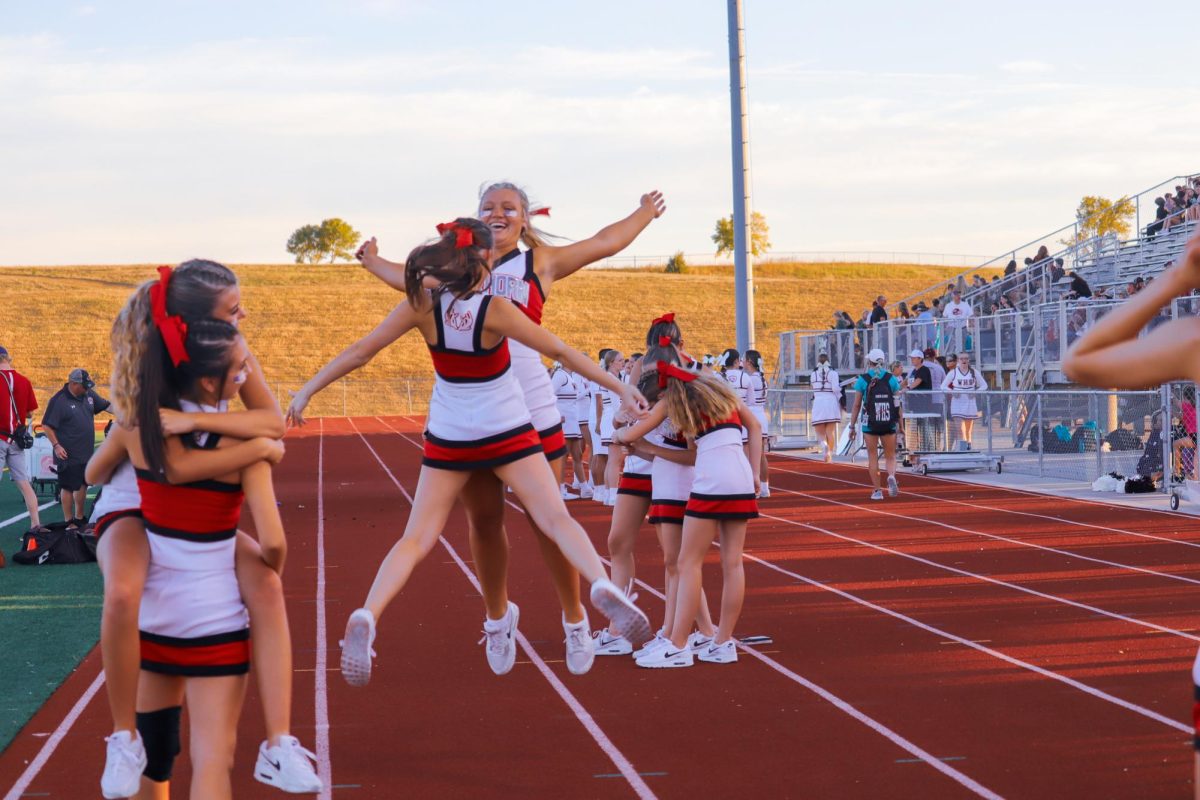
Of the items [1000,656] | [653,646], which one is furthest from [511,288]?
[1000,656]

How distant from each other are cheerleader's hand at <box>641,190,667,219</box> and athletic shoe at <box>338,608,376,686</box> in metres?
2.10

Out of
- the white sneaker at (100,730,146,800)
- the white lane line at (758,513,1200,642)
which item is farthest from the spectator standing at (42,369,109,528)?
the white sneaker at (100,730,146,800)

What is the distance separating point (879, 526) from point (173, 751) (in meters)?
11.4

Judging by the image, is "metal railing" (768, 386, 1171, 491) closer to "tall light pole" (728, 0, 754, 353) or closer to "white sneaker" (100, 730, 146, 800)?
"tall light pole" (728, 0, 754, 353)

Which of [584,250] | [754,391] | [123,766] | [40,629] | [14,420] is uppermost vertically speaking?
[584,250]

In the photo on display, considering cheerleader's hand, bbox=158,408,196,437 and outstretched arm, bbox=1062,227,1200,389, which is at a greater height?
outstretched arm, bbox=1062,227,1200,389

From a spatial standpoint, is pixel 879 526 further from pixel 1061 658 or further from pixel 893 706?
pixel 893 706

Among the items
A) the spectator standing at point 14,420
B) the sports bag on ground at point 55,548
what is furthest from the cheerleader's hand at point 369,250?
the spectator standing at point 14,420

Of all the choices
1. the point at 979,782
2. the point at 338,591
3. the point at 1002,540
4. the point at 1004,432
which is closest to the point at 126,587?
the point at 979,782

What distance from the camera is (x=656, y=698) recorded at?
7133mm

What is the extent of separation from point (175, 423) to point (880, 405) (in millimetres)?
13994

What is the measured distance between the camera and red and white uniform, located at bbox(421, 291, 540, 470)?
5.12 metres

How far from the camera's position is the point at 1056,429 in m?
18.5

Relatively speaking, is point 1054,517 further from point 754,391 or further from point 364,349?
point 364,349
